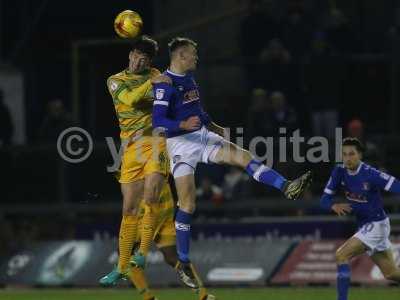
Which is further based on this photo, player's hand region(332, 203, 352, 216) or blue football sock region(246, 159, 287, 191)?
player's hand region(332, 203, 352, 216)

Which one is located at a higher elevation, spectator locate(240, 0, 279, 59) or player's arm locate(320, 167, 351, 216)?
spectator locate(240, 0, 279, 59)

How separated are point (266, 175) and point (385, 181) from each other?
222cm

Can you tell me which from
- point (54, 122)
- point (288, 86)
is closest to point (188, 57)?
point (288, 86)

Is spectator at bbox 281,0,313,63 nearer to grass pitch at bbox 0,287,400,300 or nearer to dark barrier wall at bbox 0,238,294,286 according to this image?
dark barrier wall at bbox 0,238,294,286

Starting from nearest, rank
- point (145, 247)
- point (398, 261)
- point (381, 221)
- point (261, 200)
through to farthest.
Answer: point (145, 247)
point (381, 221)
point (398, 261)
point (261, 200)

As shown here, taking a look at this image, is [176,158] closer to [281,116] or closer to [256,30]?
[281,116]

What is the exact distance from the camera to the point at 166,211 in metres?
17.2

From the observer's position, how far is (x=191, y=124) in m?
16.2

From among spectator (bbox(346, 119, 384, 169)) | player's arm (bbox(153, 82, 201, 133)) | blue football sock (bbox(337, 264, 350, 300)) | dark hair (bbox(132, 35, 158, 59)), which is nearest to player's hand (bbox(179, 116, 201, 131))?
player's arm (bbox(153, 82, 201, 133))

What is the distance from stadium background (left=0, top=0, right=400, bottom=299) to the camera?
2292 centimetres

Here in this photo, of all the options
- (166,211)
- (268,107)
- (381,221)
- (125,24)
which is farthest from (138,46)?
(268,107)

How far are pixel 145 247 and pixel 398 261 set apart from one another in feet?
21.0

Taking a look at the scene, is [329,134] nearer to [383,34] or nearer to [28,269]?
[383,34]

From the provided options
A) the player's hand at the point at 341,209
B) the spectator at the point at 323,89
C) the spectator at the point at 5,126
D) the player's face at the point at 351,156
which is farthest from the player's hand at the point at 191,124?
the spectator at the point at 5,126
